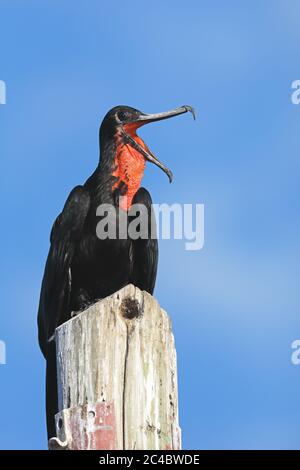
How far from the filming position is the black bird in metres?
9.58

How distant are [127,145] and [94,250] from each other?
113 cm

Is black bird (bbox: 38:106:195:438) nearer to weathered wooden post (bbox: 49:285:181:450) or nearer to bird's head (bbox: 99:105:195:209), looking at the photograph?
bird's head (bbox: 99:105:195:209)

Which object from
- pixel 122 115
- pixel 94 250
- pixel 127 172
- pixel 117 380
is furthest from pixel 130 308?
pixel 122 115

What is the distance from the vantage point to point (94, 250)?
32.0ft

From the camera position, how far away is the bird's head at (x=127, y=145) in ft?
32.6

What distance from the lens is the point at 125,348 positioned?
6.31 m

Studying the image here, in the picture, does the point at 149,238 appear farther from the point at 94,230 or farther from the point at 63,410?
the point at 63,410

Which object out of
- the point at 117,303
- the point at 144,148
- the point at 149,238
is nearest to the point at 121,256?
the point at 149,238

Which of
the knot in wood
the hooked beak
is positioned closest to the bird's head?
the hooked beak

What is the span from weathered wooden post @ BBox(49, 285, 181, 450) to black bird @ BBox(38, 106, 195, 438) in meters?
2.92

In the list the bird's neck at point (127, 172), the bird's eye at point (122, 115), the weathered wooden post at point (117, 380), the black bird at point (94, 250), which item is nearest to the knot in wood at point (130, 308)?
the weathered wooden post at point (117, 380)

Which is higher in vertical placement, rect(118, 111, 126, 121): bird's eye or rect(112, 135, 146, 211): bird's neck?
rect(118, 111, 126, 121): bird's eye

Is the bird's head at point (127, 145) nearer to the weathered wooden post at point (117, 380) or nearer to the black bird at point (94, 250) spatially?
the black bird at point (94, 250)

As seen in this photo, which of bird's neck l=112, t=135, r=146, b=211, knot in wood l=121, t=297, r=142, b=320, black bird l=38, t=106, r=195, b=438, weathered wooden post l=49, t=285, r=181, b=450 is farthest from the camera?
bird's neck l=112, t=135, r=146, b=211
